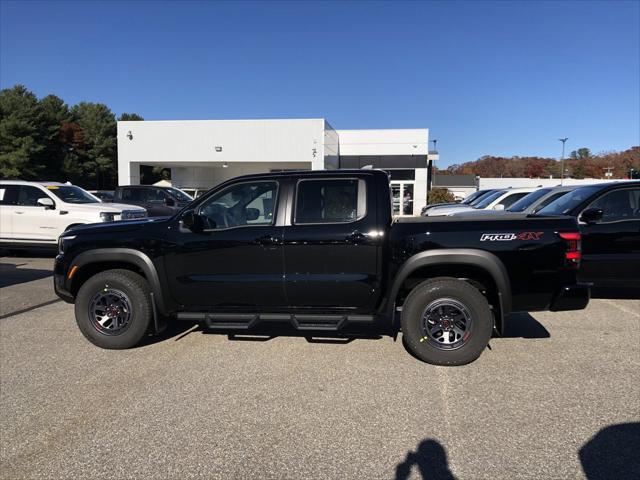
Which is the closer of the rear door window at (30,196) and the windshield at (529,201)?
the windshield at (529,201)

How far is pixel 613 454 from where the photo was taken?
3059mm

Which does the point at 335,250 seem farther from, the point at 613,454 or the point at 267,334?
the point at 613,454

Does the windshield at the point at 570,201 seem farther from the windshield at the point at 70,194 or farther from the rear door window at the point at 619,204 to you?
the windshield at the point at 70,194

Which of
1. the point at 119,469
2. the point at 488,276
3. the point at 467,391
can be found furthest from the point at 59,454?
the point at 488,276

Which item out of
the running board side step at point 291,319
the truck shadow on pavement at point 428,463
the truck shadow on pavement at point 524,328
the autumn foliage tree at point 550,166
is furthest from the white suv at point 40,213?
the autumn foliage tree at point 550,166

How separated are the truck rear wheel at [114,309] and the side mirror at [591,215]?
19.6 ft

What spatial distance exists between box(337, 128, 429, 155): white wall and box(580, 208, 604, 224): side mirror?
998 inches

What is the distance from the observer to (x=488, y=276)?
15.3 ft

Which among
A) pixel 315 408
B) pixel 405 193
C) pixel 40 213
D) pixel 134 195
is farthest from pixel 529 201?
pixel 405 193

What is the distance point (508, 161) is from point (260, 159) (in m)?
84.0

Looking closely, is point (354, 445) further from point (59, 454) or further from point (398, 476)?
point (59, 454)

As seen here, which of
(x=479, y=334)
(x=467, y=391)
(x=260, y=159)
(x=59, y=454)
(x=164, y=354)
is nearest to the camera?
(x=59, y=454)

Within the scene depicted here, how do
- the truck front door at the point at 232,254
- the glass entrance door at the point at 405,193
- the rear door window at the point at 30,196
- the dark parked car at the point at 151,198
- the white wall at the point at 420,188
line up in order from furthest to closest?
the white wall at the point at 420,188 → the glass entrance door at the point at 405,193 → the dark parked car at the point at 151,198 → the rear door window at the point at 30,196 → the truck front door at the point at 232,254

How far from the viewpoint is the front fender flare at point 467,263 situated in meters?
4.45
